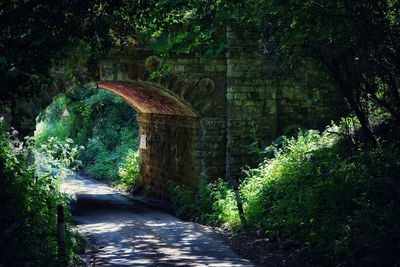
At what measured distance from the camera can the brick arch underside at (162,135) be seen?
12.0 m

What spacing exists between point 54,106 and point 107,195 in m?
16.0

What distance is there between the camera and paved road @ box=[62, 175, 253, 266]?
670 centimetres

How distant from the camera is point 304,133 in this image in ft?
37.6

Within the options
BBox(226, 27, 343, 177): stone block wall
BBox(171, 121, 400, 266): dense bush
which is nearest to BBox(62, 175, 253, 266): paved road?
BBox(171, 121, 400, 266): dense bush

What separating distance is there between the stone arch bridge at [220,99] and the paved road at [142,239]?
2.00 meters

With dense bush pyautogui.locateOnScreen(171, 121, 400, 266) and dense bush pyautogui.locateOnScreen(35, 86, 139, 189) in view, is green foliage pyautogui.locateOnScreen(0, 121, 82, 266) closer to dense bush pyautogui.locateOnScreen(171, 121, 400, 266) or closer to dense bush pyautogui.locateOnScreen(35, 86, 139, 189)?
dense bush pyautogui.locateOnScreen(171, 121, 400, 266)

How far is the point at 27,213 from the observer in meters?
6.03

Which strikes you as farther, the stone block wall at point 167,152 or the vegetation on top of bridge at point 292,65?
the stone block wall at point 167,152

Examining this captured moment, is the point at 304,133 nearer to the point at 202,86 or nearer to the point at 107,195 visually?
the point at 202,86

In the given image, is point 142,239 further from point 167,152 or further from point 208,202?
Result: point 167,152

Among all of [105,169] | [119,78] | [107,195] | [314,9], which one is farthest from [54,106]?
[314,9]

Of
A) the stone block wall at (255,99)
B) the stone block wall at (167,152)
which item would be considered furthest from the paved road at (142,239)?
the stone block wall at (255,99)

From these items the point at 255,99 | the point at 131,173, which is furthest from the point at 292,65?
the point at 131,173

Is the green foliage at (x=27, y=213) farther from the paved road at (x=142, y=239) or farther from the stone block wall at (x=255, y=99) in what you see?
the stone block wall at (x=255, y=99)
